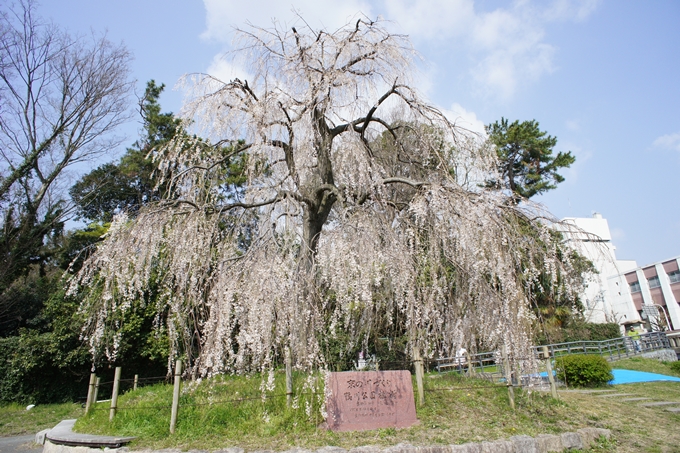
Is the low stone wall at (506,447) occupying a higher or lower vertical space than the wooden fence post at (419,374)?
lower

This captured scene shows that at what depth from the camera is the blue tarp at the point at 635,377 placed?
35.6 feet

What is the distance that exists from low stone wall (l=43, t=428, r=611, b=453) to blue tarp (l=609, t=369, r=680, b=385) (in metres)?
6.58

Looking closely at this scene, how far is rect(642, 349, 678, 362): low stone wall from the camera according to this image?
1544 centimetres

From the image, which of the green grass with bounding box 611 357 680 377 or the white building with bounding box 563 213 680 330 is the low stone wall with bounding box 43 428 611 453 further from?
the white building with bounding box 563 213 680 330

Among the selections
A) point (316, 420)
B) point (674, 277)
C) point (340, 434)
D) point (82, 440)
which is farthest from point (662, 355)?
point (82, 440)

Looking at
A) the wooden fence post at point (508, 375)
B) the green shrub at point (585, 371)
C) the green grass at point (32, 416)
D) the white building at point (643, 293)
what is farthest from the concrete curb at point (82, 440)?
the white building at point (643, 293)

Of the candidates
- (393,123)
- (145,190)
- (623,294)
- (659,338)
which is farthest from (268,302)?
(623,294)

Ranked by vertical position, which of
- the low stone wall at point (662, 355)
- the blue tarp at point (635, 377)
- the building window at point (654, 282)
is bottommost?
the blue tarp at point (635, 377)

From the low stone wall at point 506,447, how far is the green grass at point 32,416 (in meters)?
5.17

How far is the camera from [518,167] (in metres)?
21.6

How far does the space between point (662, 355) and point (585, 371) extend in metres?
8.41

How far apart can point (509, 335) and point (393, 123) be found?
4660 mm

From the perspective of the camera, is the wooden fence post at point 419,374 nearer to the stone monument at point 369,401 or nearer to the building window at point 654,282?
the stone monument at point 369,401

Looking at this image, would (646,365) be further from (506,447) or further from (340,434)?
(340,434)
